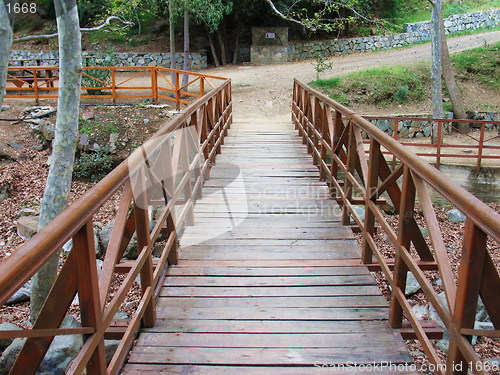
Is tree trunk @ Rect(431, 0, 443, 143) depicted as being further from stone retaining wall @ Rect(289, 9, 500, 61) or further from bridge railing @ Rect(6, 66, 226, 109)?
stone retaining wall @ Rect(289, 9, 500, 61)

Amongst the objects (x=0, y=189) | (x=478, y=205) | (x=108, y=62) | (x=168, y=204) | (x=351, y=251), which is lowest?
(x=0, y=189)

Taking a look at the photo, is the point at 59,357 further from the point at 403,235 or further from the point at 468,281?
the point at 468,281

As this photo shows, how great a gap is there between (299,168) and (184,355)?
4740 millimetres

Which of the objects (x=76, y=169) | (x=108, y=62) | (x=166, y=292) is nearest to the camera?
(x=166, y=292)

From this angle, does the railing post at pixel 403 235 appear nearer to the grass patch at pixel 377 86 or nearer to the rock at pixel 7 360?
the rock at pixel 7 360

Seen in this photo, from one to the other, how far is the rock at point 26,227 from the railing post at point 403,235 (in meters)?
7.57

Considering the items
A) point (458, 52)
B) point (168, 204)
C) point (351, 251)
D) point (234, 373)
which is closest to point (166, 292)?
point (168, 204)

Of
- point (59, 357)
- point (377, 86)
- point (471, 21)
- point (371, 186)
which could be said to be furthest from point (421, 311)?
point (471, 21)

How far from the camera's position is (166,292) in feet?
11.8

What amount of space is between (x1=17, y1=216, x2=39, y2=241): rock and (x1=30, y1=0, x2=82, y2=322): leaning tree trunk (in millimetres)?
3164

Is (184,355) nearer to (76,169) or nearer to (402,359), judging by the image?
(402,359)

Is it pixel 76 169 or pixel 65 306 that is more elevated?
pixel 65 306

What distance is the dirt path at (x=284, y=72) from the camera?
17.1 meters

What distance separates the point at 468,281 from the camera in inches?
77.2
